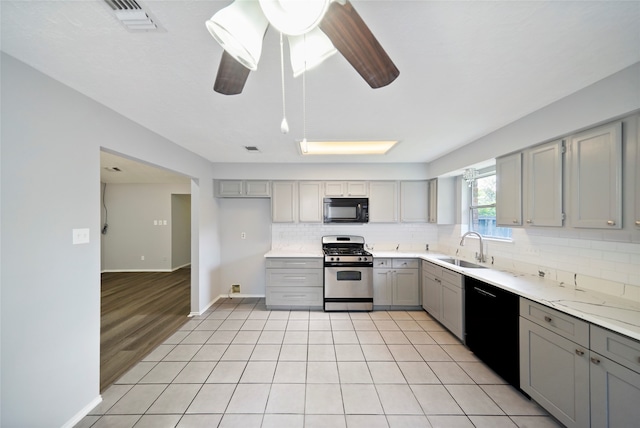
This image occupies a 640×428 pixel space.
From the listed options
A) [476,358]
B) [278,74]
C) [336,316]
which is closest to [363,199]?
[336,316]

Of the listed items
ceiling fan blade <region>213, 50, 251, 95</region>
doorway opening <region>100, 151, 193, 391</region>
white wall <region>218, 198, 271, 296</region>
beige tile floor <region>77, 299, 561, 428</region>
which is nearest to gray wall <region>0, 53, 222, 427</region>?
beige tile floor <region>77, 299, 561, 428</region>

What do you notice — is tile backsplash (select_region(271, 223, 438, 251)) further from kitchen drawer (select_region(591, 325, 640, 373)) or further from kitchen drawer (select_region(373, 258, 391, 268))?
kitchen drawer (select_region(591, 325, 640, 373))

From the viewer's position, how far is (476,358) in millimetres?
2529

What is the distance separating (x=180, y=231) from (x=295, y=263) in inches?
187

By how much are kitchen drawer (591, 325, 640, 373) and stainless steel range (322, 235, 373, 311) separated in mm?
2499

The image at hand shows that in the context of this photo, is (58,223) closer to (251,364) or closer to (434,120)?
(251,364)

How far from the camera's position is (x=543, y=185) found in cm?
207

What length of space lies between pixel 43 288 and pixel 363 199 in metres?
3.73

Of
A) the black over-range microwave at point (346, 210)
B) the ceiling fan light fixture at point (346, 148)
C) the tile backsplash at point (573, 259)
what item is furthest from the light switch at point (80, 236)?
the tile backsplash at point (573, 259)

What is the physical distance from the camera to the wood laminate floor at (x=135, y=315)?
99.7 inches

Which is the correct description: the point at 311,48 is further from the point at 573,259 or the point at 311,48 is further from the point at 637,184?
the point at 573,259

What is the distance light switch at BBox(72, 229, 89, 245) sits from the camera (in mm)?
1743

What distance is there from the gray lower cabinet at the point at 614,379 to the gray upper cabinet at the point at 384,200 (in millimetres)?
2857

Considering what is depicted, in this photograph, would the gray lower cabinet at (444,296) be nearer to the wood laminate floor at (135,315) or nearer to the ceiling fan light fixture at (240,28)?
the ceiling fan light fixture at (240,28)
